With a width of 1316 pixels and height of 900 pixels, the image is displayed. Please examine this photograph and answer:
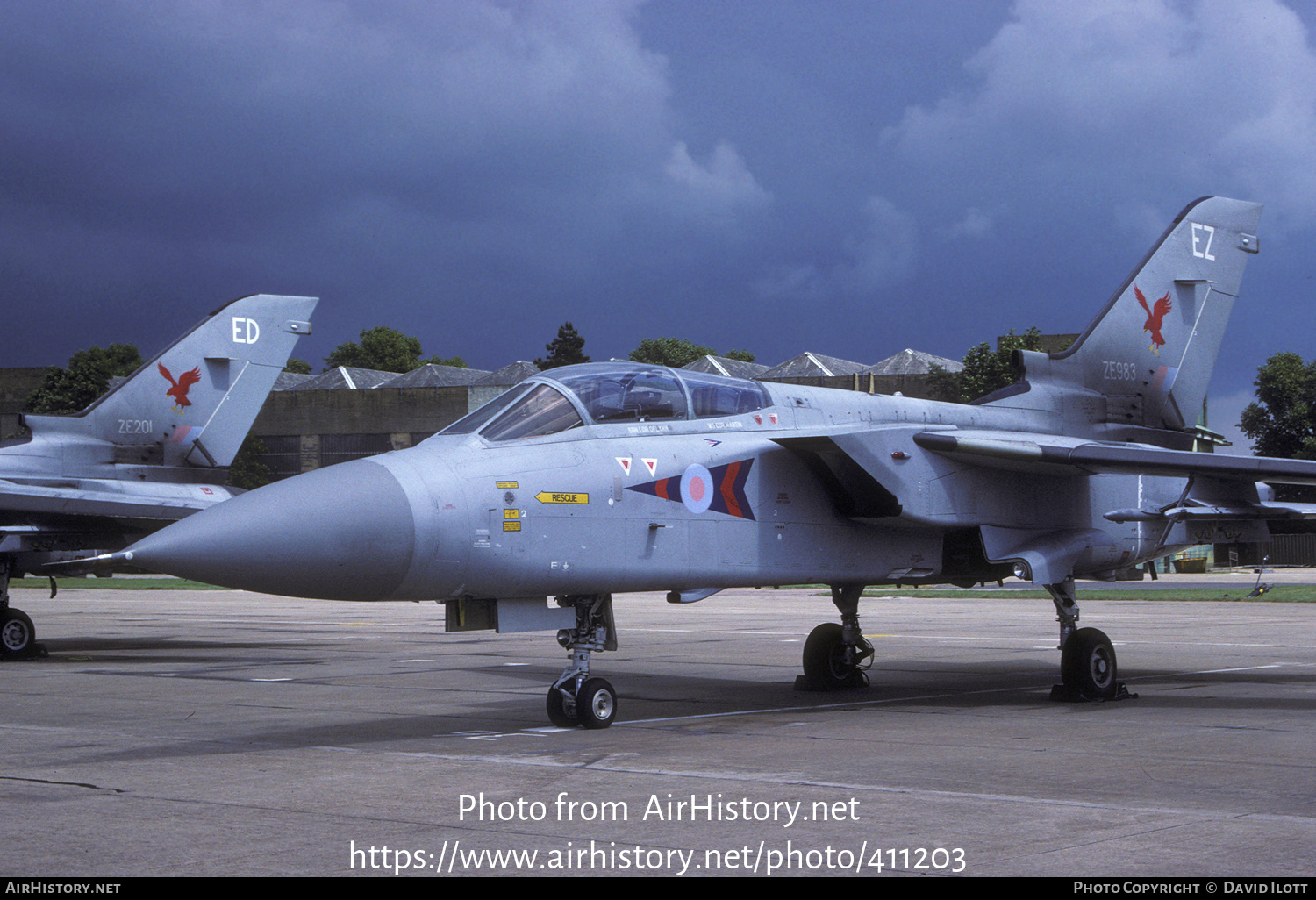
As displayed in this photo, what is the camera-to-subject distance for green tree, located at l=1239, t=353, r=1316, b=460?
215 feet

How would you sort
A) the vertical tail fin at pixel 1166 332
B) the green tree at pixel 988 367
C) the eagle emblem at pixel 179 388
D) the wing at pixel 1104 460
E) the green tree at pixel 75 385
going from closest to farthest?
the wing at pixel 1104 460, the vertical tail fin at pixel 1166 332, the eagle emblem at pixel 179 388, the green tree at pixel 988 367, the green tree at pixel 75 385

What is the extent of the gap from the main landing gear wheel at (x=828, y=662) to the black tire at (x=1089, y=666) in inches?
89.2

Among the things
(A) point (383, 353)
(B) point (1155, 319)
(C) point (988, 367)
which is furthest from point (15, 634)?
(A) point (383, 353)

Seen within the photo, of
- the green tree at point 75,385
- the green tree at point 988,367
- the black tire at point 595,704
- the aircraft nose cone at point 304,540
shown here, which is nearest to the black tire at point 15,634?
the black tire at point 595,704

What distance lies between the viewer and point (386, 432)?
72.6 meters

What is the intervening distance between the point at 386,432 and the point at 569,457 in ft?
213

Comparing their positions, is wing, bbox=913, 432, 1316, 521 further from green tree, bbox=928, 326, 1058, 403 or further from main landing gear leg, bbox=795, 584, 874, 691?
green tree, bbox=928, 326, 1058, 403

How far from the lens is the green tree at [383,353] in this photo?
123 meters

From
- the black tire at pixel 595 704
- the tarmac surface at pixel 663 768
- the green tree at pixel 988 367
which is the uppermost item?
the green tree at pixel 988 367

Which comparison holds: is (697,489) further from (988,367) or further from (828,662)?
(988,367)

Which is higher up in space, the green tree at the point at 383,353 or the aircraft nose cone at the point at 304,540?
the green tree at the point at 383,353

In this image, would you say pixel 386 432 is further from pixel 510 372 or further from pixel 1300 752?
pixel 1300 752

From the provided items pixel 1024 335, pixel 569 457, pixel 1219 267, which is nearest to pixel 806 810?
pixel 569 457

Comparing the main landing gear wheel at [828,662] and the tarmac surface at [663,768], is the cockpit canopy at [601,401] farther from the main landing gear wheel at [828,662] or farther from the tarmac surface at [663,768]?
the main landing gear wheel at [828,662]
